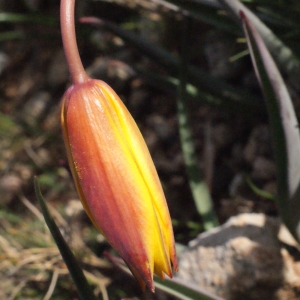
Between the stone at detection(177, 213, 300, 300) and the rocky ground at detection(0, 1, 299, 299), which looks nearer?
the stone at detection(177, 213, 300, 300)

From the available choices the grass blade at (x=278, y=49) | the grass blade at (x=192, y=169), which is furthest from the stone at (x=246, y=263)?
the grass blade at (x=278, y=49)

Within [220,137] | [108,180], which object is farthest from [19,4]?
[108,180]

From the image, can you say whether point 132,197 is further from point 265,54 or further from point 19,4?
point 19,4

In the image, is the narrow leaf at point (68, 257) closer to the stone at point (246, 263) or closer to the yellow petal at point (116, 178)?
the yellow petal at point (116, 178)

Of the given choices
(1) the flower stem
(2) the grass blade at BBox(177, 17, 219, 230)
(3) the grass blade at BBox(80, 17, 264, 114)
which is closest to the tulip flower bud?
(1) the flower stem

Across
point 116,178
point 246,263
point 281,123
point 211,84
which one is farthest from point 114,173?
point 211,84

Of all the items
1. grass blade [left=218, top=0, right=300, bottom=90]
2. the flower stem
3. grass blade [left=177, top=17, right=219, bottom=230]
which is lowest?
grass blade [left=177, top=17, right=219, bottom=230]

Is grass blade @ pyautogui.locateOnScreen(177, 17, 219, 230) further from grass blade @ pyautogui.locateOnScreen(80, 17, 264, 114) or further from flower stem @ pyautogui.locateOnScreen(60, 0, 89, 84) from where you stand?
flower stem @ pyautogui.locateOnScreen(60, 0, 89, 84)

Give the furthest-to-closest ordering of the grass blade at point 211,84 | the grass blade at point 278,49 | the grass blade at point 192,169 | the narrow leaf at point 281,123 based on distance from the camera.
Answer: the grass blade at point 211,84, the grass blade at point 192,169, the grass blade at point 278,49, the narrow leaf at point 281,123

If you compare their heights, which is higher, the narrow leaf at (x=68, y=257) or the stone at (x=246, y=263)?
the narrow leaf at (x=68, y=257)
